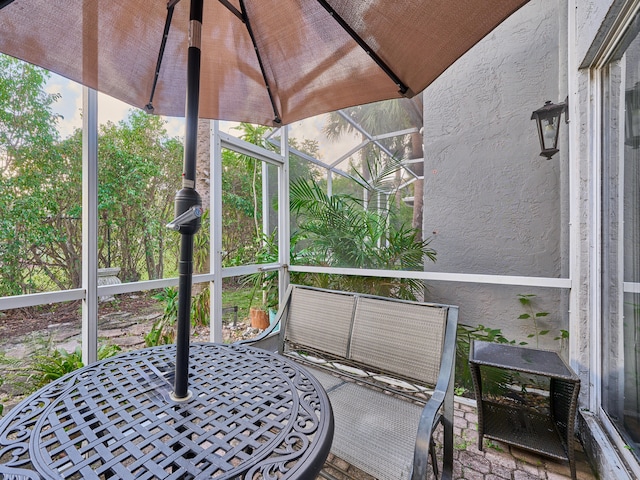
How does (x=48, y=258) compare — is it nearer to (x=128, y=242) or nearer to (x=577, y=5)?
(x=128, y=242)

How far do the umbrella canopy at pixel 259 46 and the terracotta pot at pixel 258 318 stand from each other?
7.23ft

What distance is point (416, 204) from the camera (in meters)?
3.01

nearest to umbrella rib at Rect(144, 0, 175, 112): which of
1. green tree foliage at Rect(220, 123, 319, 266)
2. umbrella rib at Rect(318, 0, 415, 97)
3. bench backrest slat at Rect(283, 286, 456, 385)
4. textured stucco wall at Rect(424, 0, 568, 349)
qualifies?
umbrella rib at Rect(318, 0, 415, 97)

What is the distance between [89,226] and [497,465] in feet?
9.88

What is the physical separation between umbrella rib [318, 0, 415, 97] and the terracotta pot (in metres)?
2.73

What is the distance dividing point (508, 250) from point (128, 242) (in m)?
3.18

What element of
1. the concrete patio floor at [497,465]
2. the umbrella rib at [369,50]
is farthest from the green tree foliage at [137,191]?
the concrete patio floor at [497,465]

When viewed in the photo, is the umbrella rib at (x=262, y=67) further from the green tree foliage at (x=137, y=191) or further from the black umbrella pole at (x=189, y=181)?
the green tree foliage at (x=137, y=191)

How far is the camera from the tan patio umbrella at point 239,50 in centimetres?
109

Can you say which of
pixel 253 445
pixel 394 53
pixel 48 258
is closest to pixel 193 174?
pixel 253 445

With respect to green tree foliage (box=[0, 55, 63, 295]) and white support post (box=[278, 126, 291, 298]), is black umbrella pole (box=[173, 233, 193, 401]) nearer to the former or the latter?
green tree foliage (box=[0, 55, 63, 295])

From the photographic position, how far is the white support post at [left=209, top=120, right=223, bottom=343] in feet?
8.87

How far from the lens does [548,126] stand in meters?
2.27

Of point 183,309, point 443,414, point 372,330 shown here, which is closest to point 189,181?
point 183,309
